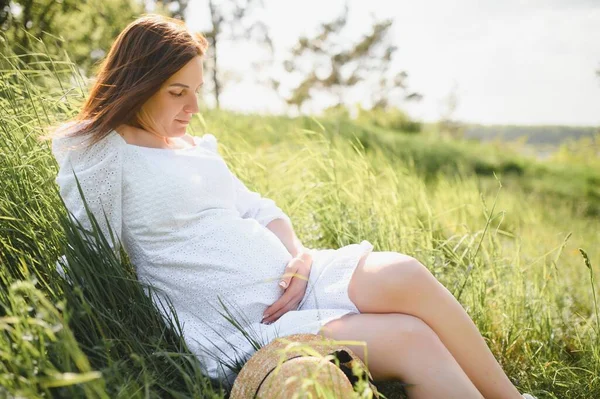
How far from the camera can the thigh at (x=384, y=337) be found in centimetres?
178

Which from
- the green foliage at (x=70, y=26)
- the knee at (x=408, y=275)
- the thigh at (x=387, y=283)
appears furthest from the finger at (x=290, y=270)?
the green foliage at (x=70, y=26)

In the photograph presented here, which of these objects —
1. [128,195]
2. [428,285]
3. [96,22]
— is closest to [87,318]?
[128,195]

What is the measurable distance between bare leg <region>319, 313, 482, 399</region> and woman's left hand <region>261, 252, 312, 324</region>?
0.77 feet

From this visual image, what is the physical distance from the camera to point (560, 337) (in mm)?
2672

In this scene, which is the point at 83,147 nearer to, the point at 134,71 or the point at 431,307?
the point at 134,71

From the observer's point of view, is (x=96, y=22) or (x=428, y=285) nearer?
(x=428, y=285)

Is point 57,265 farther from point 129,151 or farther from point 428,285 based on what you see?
point 428,285

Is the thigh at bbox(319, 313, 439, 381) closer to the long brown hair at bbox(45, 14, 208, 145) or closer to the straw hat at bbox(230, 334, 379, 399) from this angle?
the straw hat at bbox(230, 334, 379, 399)

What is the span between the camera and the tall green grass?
1417 mm

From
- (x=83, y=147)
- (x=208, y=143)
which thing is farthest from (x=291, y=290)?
(x=83, y=147)

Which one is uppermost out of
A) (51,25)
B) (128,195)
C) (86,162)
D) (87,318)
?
(51,25)

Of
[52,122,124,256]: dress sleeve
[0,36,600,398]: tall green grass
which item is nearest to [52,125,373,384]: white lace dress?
[52,122,124,256]: dress sleeve

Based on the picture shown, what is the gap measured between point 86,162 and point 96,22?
2841 mm

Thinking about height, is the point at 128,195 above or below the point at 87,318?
above
